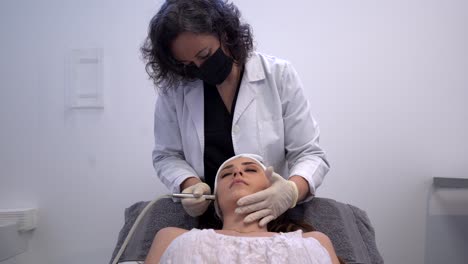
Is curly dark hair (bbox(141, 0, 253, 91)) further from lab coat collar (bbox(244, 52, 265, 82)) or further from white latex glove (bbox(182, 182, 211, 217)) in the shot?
white latex glove (bbox(182, 182, 211, 217))

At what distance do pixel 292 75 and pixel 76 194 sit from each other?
4.33ft

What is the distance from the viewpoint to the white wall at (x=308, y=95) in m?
1.77

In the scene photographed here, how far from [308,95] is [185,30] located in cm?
89

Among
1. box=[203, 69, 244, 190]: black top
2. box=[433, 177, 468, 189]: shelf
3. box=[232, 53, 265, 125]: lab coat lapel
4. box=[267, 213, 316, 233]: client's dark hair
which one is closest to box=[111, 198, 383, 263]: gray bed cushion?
box=[267, 213, 316, 233]: client's dark hair

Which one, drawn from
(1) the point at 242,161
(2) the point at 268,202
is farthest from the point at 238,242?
Result: (1) the point at 242,161

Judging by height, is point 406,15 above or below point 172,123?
above

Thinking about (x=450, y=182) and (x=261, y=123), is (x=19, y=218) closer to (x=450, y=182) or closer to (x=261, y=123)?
(x=261, y=123)

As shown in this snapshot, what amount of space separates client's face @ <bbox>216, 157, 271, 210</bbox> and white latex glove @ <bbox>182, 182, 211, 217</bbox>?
56 mm

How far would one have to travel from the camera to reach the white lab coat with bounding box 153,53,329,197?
1243mm

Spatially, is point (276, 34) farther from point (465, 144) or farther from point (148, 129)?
point (465, 144)

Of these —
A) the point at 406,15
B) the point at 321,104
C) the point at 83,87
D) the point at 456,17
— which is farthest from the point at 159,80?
the point at 456,17

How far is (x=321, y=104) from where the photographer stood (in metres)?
1.80

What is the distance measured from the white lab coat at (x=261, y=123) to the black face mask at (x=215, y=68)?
94 mm

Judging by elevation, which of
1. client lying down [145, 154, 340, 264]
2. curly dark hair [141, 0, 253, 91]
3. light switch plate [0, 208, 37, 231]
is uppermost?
curly dark hair [141, 0, 253, 91]
